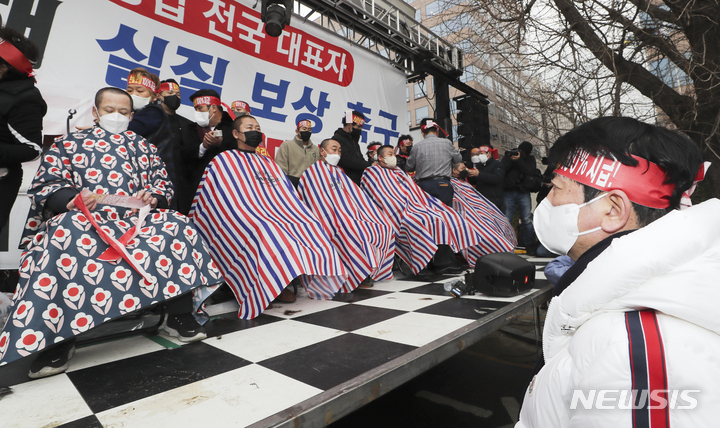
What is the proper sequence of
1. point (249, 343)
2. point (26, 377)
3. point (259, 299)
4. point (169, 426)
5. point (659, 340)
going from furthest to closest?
point (259, 299) → point (249, 343) → point (26, 377) → point (169, 426) → point (659, 340)

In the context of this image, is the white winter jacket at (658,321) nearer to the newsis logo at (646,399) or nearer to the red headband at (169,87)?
the newsis logo at (646,399)

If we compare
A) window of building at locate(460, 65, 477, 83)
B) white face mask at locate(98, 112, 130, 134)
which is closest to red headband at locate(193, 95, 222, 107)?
white face mask at locate(98, 112, 130, 134)

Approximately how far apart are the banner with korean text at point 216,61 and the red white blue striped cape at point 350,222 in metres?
1.82

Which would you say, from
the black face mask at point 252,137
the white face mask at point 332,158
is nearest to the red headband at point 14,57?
the black face mask at point 252,137

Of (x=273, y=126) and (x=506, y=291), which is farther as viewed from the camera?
(x=273, y=126)

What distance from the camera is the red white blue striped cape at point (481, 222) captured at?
10.3 ft

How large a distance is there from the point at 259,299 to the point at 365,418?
739mm

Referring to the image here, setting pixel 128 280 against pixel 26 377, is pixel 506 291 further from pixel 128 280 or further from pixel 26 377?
pixel 26 377

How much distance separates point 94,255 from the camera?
49.9 inches

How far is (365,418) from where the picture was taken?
4.74ft

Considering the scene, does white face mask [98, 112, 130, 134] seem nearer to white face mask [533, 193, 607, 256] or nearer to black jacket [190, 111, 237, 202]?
black jacket [190, 111, 237, 202]

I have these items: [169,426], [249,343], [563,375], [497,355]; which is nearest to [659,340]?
[563,375]

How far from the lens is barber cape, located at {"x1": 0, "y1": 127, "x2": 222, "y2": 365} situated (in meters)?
1.14

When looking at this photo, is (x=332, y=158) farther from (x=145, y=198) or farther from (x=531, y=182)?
(x=531, y=182)
